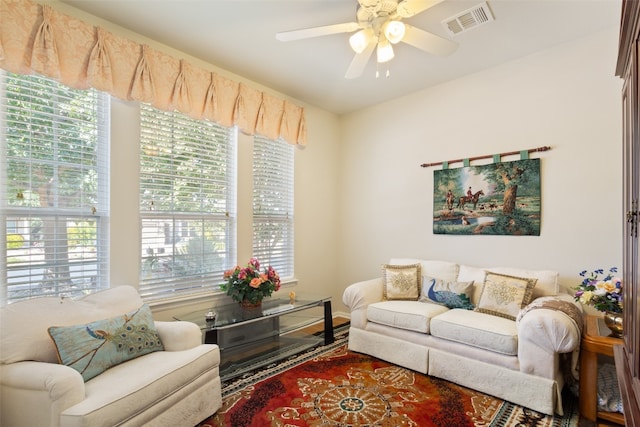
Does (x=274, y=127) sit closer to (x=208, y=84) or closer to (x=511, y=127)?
(x=208, y=84)

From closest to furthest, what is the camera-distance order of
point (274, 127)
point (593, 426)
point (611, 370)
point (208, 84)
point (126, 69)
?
point (593, 426) → point (611, 370) → point (126, 69) → point (208, 84) → point (274, 127)

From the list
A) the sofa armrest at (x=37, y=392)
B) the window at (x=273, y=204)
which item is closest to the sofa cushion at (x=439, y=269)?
the window at (x=273, y=204)

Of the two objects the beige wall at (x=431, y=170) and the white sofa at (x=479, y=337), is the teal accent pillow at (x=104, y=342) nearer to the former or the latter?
the beige wall at (x=431, y=170)

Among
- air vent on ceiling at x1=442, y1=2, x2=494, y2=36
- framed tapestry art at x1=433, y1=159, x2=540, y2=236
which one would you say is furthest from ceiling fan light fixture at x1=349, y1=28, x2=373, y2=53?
framed tapestry art at x1=433, y1=159, x2=540, y2=236

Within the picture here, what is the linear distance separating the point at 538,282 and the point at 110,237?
3.52 m

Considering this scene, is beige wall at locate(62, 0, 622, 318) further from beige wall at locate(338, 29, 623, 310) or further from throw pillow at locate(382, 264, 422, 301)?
throw pillow at locate(382, 264, 422, 301)

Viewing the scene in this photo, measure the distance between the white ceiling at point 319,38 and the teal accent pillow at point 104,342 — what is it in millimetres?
2205

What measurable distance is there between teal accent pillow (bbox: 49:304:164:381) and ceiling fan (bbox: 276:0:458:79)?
2093mm

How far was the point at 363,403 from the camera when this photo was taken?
2271 mm

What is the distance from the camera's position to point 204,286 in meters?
3.10

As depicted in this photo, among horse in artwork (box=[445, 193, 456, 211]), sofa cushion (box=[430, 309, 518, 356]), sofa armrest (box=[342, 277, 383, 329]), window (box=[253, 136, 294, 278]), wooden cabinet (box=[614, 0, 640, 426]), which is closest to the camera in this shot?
wooden cabinet (box=[614, 0, 640, 426])

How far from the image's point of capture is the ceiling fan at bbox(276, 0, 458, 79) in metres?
1.96

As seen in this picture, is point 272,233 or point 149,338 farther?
point 272,233

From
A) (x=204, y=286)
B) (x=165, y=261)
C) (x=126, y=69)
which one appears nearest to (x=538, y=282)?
(x=204, y=286)
